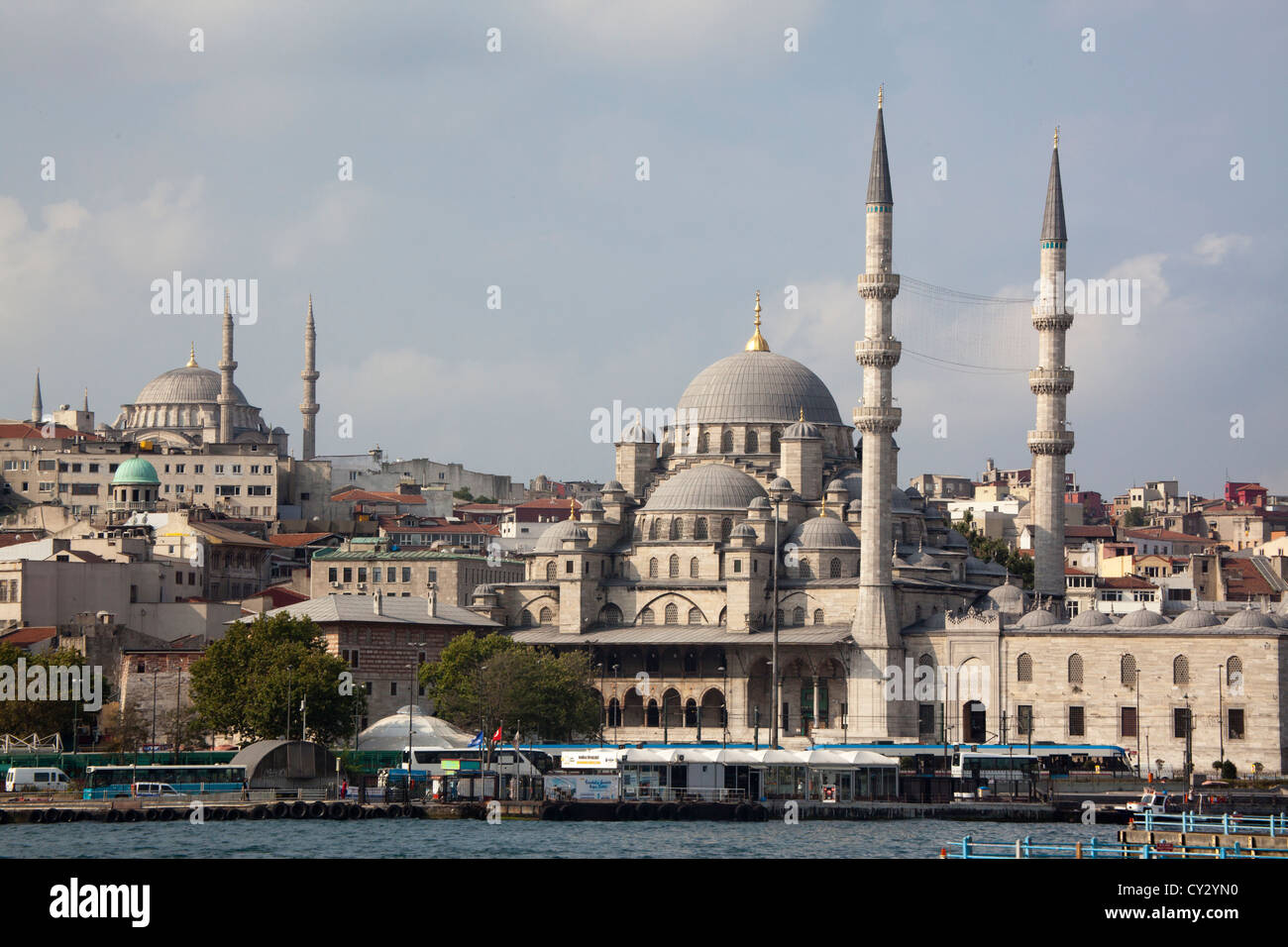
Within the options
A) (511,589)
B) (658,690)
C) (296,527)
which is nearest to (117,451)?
(296,527)

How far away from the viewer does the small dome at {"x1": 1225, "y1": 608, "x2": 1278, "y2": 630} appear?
191 feet

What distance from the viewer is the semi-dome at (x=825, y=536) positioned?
6712cm

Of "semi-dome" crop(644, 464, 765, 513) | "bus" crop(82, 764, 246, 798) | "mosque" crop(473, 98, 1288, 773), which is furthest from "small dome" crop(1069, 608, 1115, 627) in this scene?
"bus" crop(82, 764, 246, 798)

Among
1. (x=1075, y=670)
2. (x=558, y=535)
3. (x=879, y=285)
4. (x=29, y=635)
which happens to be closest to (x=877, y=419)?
(x=879, y=285)

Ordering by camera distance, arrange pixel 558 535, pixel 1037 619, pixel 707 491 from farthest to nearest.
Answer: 1. pixel 558 535
2. pixel 707 491
3. pixel 1037 619

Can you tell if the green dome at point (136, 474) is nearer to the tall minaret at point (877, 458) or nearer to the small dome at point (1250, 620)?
the tall minaret at point (877, 458)

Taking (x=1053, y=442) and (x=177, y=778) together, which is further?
(x=1053, y=442)

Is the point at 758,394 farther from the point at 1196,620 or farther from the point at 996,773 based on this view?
the point at 996,773

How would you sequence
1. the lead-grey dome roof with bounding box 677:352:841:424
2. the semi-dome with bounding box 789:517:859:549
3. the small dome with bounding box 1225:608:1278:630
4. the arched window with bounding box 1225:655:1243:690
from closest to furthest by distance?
1. the arched window with bounding box 1225:655:1243:690
2. the small dome with bounding box 1225:608:1278:630
3. the semi-dome with bounding box 789:517:859:549
4. the lead-grey dome roof with bounding box 677:352:841:424

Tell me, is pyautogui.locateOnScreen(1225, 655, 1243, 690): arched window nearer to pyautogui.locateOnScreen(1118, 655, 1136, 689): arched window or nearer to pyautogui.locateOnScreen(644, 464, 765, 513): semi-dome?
pyautogui.locateOnScreen(1118, 655, 1136, 689): arched window

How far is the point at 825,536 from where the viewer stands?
67.2m

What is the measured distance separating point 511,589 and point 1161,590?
2417cm

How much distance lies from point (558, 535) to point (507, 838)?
32.0 meters
